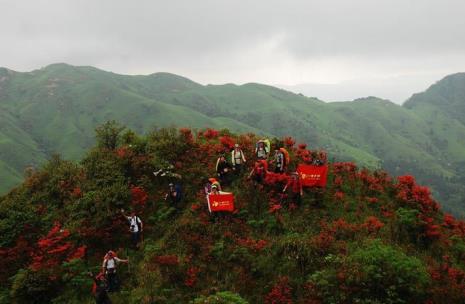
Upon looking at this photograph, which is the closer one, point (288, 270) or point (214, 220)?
point (288, 270)

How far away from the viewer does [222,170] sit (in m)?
18.5

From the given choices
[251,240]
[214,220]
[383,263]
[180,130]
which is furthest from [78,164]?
[383,263]

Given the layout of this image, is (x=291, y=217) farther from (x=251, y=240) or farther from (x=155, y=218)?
(x=155, y=218)

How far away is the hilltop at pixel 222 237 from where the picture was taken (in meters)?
12.2

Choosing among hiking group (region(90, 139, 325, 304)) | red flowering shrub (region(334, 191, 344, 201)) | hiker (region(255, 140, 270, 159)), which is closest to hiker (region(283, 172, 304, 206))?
hiking group (region(90, 139, 325, 304))

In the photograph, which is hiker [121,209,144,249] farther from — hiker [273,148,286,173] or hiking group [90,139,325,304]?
hiker [273,148,286,173]

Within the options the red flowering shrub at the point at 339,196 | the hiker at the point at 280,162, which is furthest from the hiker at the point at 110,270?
the red flowering shrub at the point at 339,196

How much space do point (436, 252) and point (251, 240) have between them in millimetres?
7450

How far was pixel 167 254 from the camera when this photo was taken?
14.9m

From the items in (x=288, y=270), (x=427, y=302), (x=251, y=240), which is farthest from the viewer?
(x=251, y=240)

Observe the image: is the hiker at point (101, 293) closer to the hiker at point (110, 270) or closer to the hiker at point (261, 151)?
the hiker at point (110, 270)

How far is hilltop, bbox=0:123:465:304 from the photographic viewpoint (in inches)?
481

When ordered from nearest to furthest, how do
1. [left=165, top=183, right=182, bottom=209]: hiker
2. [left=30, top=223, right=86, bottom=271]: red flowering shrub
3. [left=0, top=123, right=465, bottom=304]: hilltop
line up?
[left=0, top=123, right=465, bottom=304]: hilltop < [left=30, top=223, right=86, bottom=271]: red flowering shrub < [left=165, top=183, right=182, bottom=209]: hiker

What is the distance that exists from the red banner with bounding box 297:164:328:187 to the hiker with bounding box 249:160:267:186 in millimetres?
1671
